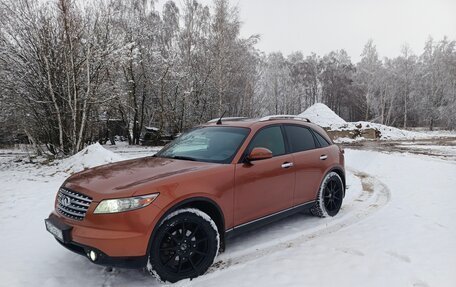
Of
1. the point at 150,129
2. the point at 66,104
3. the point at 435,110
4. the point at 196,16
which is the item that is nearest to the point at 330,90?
the point at 435,110

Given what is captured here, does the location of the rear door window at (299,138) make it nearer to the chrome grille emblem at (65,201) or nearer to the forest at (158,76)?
the chrome grille emblem at (65,201)

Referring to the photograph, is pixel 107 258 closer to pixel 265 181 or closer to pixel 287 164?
pixel 265 181

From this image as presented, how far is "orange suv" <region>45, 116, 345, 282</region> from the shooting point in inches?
121

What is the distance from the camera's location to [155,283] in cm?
338

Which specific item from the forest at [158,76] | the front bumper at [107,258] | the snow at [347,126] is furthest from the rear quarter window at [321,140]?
the snow at [347,126]

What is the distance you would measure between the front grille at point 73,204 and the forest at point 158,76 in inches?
353

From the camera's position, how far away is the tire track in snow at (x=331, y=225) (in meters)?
3.94

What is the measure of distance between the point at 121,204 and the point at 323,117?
93.8 feet

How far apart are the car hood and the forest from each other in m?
8.76

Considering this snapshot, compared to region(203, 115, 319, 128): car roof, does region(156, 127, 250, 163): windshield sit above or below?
below

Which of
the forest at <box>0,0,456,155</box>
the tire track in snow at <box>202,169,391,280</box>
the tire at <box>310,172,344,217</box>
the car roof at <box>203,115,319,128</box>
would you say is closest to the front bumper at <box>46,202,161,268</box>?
the tire track in snow at <box>202,169,391,280</box>

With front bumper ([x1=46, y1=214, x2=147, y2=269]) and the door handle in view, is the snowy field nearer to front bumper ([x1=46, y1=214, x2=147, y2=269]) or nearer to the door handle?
front bumper ([x1=46, y1=214, x2=147, y2=269])

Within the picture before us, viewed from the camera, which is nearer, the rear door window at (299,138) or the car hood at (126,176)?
the car hood at (126,176)

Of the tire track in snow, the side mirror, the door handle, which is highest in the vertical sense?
the side mirror
